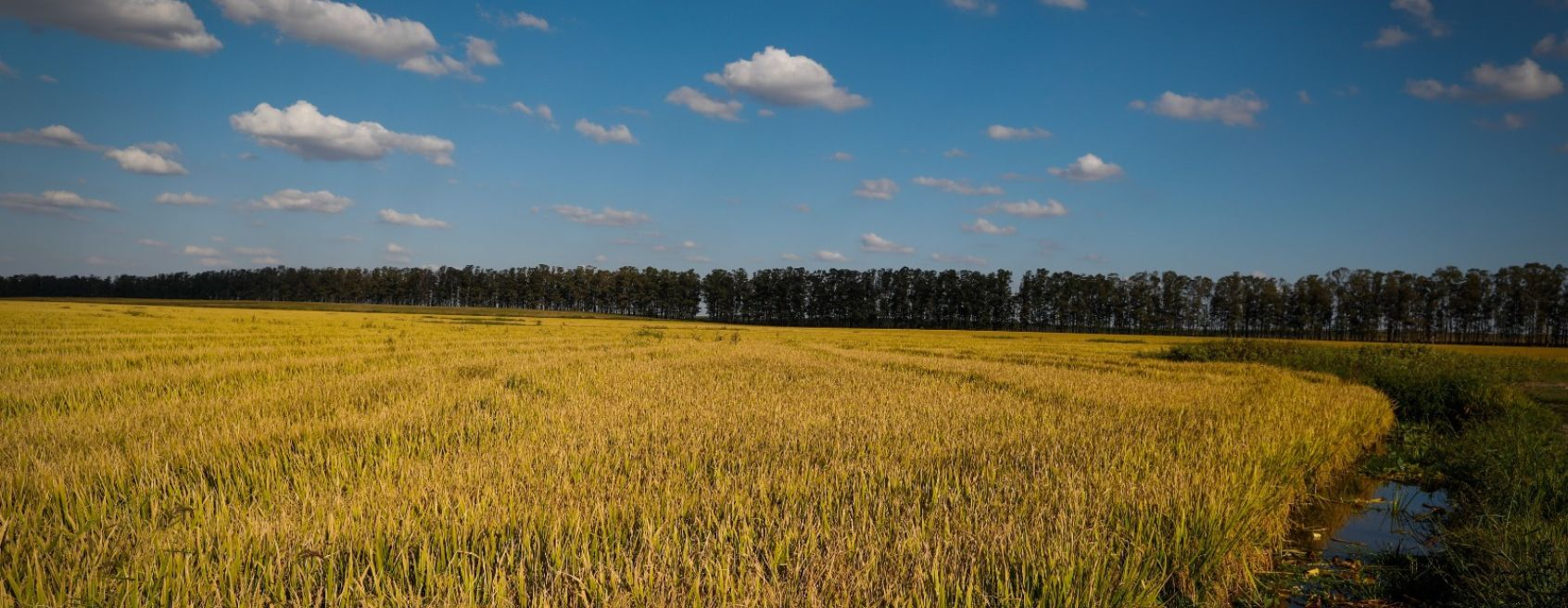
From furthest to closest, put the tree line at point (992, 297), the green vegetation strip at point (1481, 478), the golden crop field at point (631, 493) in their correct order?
the tree line at point (992, 297)
the green vegetation strip at point (1481, 478)
the golden crop field at point (631, 493)

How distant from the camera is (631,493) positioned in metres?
4.29

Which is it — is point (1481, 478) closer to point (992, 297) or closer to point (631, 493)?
point (631, 493)

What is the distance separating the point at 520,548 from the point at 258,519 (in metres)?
1.54

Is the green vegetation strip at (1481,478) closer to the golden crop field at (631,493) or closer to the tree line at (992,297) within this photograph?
the golden crop field at (631,493)

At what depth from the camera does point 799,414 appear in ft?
25.7

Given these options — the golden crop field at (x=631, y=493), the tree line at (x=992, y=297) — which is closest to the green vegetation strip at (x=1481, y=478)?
the golden crop field at (x=631, y=493)

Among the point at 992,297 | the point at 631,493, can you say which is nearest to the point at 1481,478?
the point at 631,493

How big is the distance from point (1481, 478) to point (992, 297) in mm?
123944

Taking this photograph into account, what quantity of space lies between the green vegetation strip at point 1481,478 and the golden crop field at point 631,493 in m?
0.82

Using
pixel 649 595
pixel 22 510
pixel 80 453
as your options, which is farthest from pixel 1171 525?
pixel 80 453

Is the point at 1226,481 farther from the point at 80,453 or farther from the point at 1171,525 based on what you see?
the point at 80,453

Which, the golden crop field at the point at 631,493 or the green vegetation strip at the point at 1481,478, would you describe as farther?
the green vegetation strip at the point at 1481,478

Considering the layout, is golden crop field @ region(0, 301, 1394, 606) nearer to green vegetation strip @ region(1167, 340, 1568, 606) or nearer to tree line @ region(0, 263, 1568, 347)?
green vegetation strip @ region(1167, 340, 1568, 606)

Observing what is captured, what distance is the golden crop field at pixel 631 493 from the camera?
116 inches
